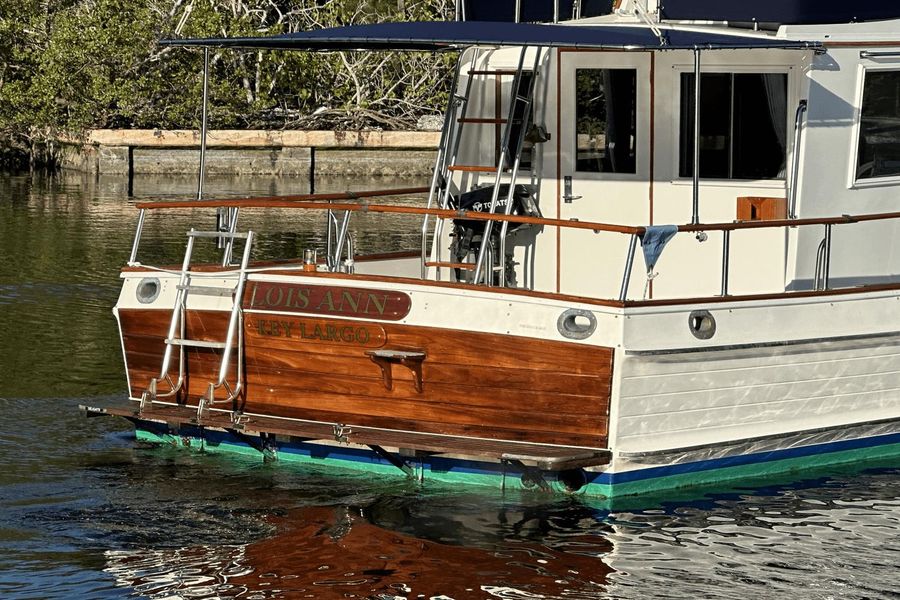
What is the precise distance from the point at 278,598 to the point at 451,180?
5076mm

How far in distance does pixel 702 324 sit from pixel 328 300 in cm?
260

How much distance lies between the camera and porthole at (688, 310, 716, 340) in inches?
420

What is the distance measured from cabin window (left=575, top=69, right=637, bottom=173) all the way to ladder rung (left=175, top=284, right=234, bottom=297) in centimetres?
302

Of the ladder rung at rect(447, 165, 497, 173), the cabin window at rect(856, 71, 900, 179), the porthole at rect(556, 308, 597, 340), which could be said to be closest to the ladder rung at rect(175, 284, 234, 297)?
the ladder rung at rect(447, 165, 497, 173)

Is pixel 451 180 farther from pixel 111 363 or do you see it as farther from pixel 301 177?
pixel 301 177

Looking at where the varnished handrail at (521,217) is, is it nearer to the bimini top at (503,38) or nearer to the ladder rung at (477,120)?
the bimini top at (503,38)

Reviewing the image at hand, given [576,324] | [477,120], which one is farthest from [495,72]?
[576,324]

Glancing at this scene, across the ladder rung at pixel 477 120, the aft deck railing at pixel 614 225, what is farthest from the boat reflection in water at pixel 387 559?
the ladder rung at pixel 477 120

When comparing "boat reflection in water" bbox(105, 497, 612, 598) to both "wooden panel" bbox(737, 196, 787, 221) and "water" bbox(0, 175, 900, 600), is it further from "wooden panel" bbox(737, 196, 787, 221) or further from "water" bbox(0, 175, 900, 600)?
"wooden panel" bbox(737, 196, 787, 221)

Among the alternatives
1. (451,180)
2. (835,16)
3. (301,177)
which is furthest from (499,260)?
(301,177)

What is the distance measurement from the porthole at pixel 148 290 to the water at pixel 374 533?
1252mm

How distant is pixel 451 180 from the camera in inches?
521

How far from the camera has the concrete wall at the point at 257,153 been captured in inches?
1612

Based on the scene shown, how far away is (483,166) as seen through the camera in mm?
13242
